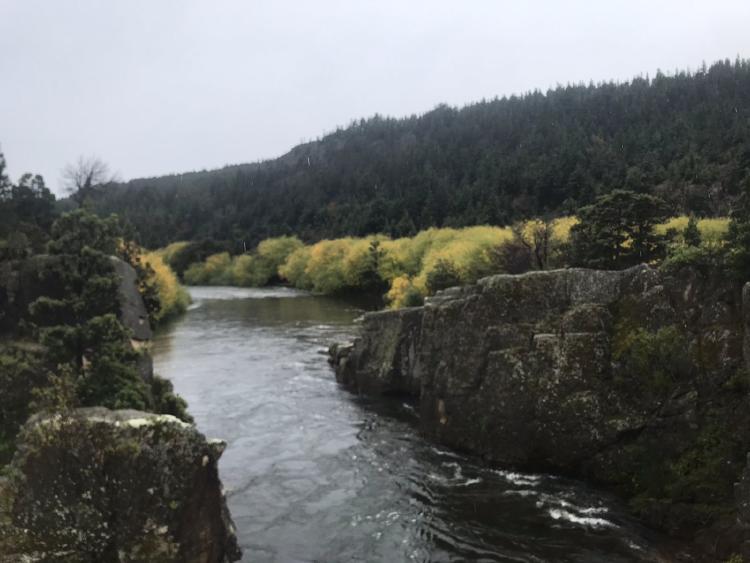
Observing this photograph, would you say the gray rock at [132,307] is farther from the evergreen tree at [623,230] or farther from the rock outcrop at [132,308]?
the evergreen tree at [623,230]

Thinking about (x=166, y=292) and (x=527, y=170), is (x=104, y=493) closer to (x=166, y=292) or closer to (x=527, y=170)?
(x=166, y=292)

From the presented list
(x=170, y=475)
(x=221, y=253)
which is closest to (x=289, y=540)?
(x=170, y=475)

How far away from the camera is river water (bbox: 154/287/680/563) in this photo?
48.2 feet

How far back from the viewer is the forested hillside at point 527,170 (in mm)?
82750

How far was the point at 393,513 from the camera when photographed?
16938mm

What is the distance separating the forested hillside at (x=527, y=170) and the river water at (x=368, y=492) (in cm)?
3669

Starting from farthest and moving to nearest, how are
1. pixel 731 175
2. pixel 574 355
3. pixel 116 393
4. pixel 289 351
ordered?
pixel 731 175, pixel 289 351, pixel 574 355, pixel 116 393

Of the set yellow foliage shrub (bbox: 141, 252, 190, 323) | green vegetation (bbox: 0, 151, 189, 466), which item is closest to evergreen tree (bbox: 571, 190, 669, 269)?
green vegetation (bbox: 0, 151, 189, 466)

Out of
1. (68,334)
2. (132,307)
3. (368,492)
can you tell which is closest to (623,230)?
(368,492)

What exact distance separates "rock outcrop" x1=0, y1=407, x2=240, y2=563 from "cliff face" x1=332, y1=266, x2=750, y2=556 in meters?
10.9

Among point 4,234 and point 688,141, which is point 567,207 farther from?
point 4,234

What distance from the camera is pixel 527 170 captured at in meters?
109

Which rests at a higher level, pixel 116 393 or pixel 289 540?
pixel 116 393

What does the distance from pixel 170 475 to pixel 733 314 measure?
14744 millimetres
